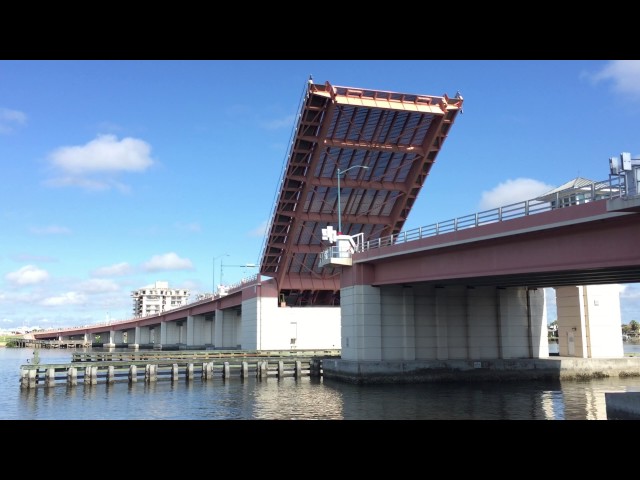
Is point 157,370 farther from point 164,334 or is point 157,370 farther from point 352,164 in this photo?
point 164,334

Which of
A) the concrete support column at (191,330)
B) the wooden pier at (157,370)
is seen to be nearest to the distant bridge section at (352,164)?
the wooden pier at (157,370)

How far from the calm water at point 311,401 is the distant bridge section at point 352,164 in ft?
45.6

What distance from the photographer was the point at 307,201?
49250 millimetres

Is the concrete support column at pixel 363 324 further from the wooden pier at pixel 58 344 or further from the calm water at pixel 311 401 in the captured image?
the wooden pier at pixel 58 344

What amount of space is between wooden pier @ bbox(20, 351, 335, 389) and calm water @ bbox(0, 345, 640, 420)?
0.75 m

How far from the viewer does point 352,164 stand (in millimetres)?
46094

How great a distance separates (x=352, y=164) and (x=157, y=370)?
72.1ft

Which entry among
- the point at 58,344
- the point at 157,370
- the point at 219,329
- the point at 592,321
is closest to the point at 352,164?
the point at 592,321

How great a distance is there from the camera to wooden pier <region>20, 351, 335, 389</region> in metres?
36.5
